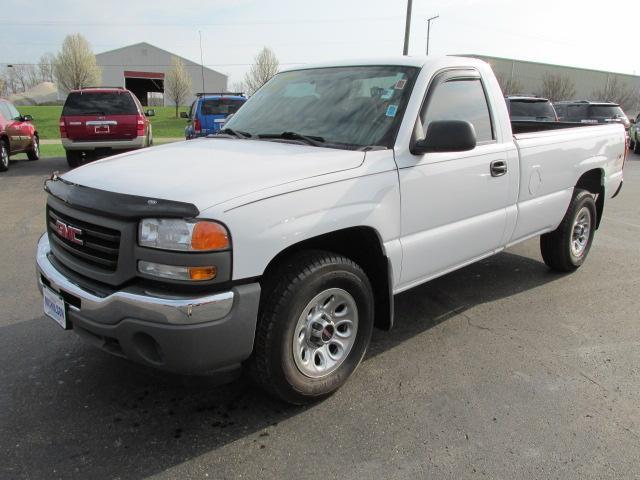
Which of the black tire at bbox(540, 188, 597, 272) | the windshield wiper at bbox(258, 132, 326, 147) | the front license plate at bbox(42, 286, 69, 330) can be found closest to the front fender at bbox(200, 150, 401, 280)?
the windshield wiper at bbox(258, 132, 326, 147)

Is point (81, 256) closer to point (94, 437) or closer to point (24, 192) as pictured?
point (94, 437)

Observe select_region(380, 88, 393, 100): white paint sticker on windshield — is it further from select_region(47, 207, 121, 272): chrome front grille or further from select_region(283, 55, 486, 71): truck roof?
select_region(47, 207, 121, 272): chrome front grille

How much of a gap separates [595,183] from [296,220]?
412 cm

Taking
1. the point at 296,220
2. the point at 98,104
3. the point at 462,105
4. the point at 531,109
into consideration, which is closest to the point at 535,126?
the point at 462,105

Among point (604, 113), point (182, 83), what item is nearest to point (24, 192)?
point (604, 113)

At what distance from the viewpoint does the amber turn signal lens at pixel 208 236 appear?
7.94 feet

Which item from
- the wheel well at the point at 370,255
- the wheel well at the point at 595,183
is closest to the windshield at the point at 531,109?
the wheel well at the point at 595,183

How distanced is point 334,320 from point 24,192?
893 centimetres

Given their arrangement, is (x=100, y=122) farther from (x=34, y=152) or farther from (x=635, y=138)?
(x=635, y=138)

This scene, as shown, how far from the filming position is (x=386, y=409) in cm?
303

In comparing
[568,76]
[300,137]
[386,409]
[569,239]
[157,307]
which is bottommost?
[386,409]

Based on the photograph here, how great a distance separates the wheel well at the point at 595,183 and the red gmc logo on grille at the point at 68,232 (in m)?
4.65

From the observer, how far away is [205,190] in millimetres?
2545

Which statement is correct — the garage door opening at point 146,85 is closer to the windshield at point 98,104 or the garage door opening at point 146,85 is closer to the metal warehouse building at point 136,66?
the metal warehouse building at point 136,66
